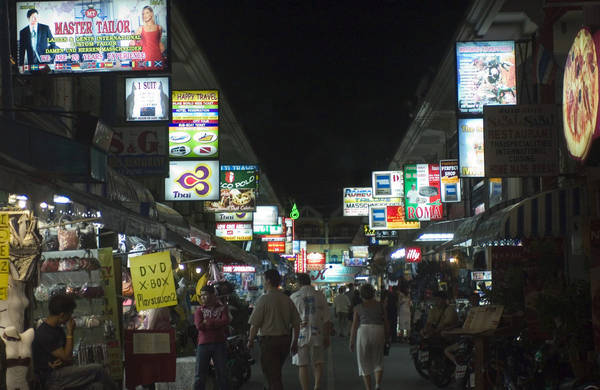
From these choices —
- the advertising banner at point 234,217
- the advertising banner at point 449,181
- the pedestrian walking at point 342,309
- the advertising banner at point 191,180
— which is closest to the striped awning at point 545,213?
the advertising banner at point 191,180

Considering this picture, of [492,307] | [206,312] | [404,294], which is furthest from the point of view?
[404,294]

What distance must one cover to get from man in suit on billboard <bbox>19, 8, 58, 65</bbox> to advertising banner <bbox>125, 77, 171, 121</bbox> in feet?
12.9

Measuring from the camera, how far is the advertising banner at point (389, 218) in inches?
1463

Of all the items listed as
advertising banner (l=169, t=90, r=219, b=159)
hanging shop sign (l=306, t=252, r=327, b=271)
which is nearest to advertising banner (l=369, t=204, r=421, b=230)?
advertising banner (l=169, t=90, r=219, b=159)

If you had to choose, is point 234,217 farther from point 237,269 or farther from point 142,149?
point 142,149

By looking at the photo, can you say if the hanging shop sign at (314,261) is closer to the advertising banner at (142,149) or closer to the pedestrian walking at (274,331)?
the advertising banner at (142,149)

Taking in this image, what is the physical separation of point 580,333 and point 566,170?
719cm

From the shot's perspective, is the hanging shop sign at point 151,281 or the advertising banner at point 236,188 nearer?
the hanging shop sign at point 151,281

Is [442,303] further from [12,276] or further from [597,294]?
[12,276]

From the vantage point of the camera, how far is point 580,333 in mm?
10211

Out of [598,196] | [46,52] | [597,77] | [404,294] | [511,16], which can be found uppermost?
[511,16]

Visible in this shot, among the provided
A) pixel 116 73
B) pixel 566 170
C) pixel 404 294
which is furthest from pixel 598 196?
pixel 404 294

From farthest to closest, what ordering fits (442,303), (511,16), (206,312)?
(511,16), (442,303), (206,312)

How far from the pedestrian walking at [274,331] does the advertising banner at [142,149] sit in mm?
5646
